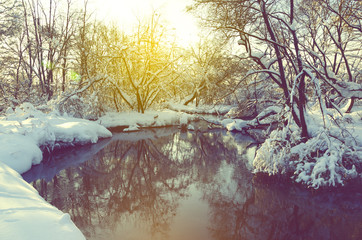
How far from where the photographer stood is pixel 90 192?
6.80m

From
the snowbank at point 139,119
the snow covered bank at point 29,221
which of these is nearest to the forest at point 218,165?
the snow covered bank at point 29,221

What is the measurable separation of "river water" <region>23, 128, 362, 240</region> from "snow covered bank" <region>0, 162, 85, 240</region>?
181 centimetres

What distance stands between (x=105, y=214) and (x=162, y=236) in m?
1.67

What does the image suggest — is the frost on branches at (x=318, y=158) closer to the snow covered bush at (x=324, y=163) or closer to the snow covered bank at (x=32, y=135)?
the snow covered bush at (x=324, y=163)

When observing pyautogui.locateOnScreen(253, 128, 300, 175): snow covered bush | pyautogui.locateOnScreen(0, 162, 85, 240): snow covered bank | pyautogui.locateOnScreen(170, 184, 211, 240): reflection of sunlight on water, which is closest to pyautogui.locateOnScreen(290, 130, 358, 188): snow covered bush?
pyautogui.locateOnScreen(253, 128, 300, 175): snow covered bush

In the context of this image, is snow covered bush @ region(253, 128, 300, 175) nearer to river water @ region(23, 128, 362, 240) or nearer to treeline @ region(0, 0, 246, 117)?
river water @ region(23, 128, 362, 240)

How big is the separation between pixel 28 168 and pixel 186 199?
19.9ft

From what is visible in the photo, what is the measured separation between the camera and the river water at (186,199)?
4.97 meters

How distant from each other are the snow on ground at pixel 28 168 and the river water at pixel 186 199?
0.86 metres

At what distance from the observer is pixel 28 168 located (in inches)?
327

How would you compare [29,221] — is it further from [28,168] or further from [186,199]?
[28,168]

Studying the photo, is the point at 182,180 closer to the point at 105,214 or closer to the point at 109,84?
the point at 105,214

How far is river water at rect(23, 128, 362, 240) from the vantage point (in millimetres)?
4969

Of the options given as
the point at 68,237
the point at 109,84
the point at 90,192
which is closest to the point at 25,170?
the point at 90,192
